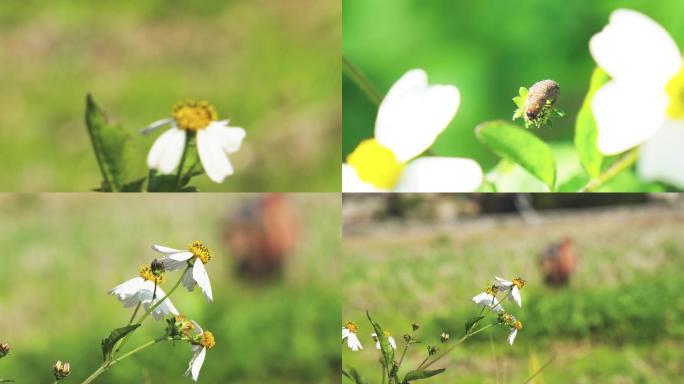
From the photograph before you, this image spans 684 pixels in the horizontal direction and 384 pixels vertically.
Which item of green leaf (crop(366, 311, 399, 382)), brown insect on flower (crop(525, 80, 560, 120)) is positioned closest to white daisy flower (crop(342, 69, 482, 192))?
brown insect on flower (crop(525, 80, 560, 120))

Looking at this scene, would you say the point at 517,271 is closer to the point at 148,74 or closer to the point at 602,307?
the point at 602,307

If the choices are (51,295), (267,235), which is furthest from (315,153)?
(51,295)

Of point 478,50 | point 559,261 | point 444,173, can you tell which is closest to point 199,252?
point 444,173

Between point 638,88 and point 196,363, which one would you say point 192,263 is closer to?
point 196,363

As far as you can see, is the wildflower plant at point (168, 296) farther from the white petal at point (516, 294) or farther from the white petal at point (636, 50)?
the white petal at point (636, 50)

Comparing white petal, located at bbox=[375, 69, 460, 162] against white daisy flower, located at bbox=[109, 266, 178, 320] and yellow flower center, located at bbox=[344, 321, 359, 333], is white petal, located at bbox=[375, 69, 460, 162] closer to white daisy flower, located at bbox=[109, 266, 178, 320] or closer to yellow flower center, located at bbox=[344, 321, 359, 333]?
yellow flower center, located at bbox=[344, 321, 359, 333]

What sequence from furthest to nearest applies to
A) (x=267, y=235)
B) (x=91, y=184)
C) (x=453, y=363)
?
(x=267, y=235) → (x=453, y=363) → (x=91, y=184)
